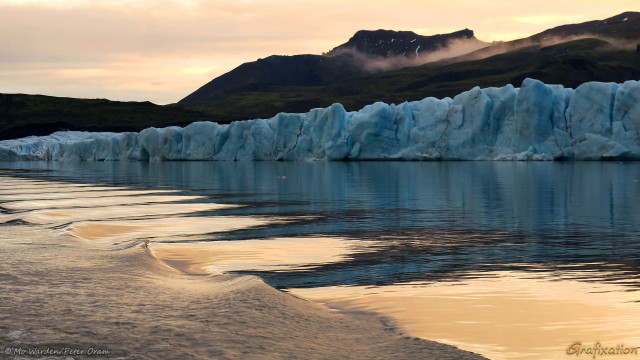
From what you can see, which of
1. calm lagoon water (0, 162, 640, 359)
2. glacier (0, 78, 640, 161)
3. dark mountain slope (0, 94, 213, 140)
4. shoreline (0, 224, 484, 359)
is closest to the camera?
shoreline (0, 224, 484, 359)

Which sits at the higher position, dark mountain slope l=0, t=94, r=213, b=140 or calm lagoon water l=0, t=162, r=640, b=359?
dark mountain slope l=0, t=94, r=213, b=140

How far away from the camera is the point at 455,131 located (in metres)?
51.6

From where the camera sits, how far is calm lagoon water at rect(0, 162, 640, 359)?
18.2 ft

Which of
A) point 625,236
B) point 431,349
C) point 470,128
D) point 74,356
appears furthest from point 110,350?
point 470,128

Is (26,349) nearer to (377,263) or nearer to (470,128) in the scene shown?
(377,263)

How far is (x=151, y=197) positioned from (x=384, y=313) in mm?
16047

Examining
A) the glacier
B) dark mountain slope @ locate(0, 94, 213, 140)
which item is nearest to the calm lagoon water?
the glacier

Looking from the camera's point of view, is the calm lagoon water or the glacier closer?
the calm lagoon water

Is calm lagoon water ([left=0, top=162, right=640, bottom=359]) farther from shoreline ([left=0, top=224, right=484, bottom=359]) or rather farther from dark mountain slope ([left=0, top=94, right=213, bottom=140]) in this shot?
dark mountain slope ([left=0, top=94, right=213, bottom=140])

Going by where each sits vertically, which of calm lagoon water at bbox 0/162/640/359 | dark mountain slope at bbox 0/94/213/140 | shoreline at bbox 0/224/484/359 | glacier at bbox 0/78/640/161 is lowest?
calm lagoon water at bbox 0/162/640/359

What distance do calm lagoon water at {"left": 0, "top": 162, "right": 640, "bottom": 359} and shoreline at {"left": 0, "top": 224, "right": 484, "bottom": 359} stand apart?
0.48 meters

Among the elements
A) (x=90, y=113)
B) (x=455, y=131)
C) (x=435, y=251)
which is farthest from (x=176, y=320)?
(x=90, y=113)

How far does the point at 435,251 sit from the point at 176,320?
5112mm

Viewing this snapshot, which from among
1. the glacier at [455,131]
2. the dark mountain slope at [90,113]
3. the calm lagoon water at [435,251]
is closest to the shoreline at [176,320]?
the calm lagoon water at [435,251]
